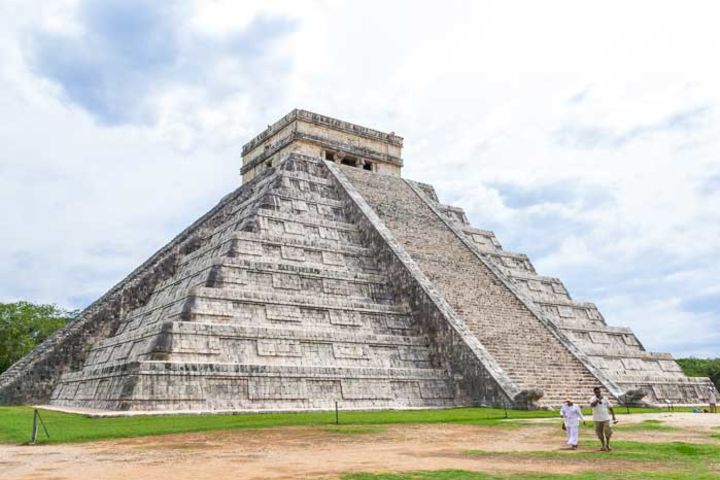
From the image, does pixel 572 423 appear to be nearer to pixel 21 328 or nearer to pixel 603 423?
pixel 603 423

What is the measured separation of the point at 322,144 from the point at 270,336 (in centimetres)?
1316

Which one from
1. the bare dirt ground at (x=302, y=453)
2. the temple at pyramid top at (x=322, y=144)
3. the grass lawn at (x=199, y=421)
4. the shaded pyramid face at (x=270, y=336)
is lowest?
the bare dirt ground at (x=302, y=453)

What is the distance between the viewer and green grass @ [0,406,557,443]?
10844mm

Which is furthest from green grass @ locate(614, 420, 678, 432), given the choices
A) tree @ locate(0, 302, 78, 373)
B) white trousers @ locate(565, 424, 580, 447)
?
tree @ locate(0, 302, 78, 373)

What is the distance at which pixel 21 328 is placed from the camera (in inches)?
1154

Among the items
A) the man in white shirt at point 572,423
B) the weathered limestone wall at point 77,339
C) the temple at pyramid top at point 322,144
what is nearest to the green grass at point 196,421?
the weathered limestone wall at point 77,339

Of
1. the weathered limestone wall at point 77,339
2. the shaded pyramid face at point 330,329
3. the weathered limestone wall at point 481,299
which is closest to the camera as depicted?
the shaded pyramid face at point 330,329

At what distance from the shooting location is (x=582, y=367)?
17.9m

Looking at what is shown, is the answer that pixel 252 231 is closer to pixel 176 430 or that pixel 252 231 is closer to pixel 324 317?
pixel 324 317

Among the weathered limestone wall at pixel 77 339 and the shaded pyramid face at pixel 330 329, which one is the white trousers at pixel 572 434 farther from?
the weathered limestone wall at pixel 77 339

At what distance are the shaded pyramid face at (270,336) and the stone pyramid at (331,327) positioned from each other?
0.13 feet

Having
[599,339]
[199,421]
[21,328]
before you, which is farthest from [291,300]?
[21,328]

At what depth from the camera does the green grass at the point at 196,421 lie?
10844 millimetres

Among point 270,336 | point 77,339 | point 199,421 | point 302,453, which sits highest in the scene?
point 77,339
